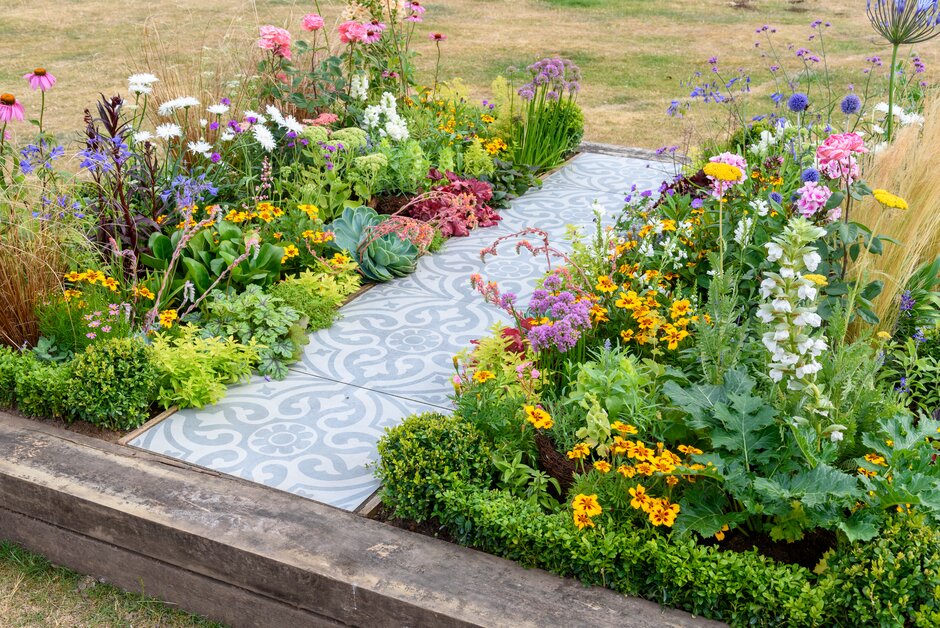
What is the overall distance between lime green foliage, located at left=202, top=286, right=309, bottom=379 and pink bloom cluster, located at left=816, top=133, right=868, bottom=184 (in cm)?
210

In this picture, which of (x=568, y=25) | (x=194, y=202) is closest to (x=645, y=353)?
(x=194, y=202)

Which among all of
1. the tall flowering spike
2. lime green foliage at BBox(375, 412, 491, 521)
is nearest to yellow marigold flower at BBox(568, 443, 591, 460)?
lime green foliage at BBox(375, 412, 491, 521)

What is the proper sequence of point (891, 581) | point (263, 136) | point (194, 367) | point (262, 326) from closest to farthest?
point (891, 581) < point (194, 367) < point (262, 326) < point (263, 136)

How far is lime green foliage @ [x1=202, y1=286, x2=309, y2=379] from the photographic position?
3.59 m

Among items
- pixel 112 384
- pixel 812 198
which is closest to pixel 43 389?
pixel 112 384

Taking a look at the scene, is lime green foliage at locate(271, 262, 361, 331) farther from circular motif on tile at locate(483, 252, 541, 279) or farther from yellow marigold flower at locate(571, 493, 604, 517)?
yellow marigold flower at locate(571, 493, 604, 517)

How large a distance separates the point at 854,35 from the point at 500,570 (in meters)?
11.9

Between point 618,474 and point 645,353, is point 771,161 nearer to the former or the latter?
point 645,353

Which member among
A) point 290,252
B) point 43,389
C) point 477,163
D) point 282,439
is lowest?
point 282,439

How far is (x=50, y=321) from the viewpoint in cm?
338

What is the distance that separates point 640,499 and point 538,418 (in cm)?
42

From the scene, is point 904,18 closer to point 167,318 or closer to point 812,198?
point 812,198

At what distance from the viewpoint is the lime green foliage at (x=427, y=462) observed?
2.59m

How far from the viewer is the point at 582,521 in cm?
238
